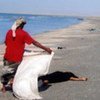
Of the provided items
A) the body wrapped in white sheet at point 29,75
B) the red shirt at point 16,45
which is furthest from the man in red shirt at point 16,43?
the body wrapped in white sheet at point 29,75

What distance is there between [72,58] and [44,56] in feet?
23.3

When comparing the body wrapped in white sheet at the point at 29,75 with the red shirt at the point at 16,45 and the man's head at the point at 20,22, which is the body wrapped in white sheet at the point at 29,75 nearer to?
the red shirt at the point at 16,45

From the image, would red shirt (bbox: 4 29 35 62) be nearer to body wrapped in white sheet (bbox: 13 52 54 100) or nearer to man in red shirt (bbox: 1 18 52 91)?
man in red shirt (bbox: 1 18 52 91)

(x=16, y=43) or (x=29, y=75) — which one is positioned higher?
(x=16, y=43)

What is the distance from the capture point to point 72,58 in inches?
706

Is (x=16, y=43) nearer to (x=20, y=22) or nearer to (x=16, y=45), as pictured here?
(x=16, y=45)

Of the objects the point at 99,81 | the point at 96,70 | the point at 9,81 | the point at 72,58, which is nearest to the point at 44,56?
the point at 9,81

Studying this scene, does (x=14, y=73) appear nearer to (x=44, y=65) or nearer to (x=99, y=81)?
(x=44, y=65)

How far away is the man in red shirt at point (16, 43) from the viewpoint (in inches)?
408

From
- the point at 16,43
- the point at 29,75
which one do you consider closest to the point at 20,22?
the point at 16,43

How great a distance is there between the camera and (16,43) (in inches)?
411

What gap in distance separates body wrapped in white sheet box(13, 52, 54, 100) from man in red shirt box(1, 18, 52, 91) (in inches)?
7.5

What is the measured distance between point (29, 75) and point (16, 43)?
767mm

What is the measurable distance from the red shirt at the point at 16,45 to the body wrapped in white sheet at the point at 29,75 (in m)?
0.24
